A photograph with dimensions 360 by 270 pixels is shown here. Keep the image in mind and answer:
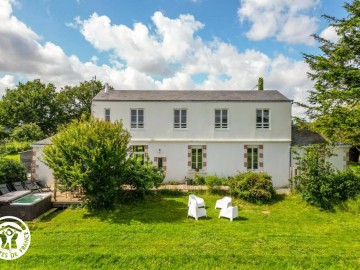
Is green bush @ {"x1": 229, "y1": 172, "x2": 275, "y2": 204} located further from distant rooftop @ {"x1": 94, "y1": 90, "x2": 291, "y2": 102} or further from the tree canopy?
the tree canopy

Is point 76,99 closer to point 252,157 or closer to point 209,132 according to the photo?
point 209,132

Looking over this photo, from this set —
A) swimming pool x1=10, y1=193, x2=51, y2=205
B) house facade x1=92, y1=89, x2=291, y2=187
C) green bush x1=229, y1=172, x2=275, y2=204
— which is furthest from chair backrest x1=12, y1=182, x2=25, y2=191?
green bush x1=229, y1=172, x2=275, y2=204

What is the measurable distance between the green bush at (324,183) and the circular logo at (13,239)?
1302 centimetres

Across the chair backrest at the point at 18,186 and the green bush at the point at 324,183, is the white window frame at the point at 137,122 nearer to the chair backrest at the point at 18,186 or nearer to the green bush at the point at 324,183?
the chair backrest at the point at 18,186

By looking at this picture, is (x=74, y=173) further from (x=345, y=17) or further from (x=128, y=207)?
(x=345, y=17)

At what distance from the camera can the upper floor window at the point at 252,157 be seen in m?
17.9

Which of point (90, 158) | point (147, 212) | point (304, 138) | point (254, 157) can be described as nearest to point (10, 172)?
point (90, 158)

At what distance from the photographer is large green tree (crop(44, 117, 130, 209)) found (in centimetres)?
1091

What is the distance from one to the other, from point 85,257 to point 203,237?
4.10m

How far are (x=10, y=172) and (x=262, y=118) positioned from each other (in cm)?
1737

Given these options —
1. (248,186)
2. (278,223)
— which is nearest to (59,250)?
(278,223)

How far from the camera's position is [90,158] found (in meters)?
10.9

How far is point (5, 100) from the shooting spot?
45281mm

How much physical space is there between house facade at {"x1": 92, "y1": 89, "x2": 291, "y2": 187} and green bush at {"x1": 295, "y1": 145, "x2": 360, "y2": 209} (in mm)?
4788
